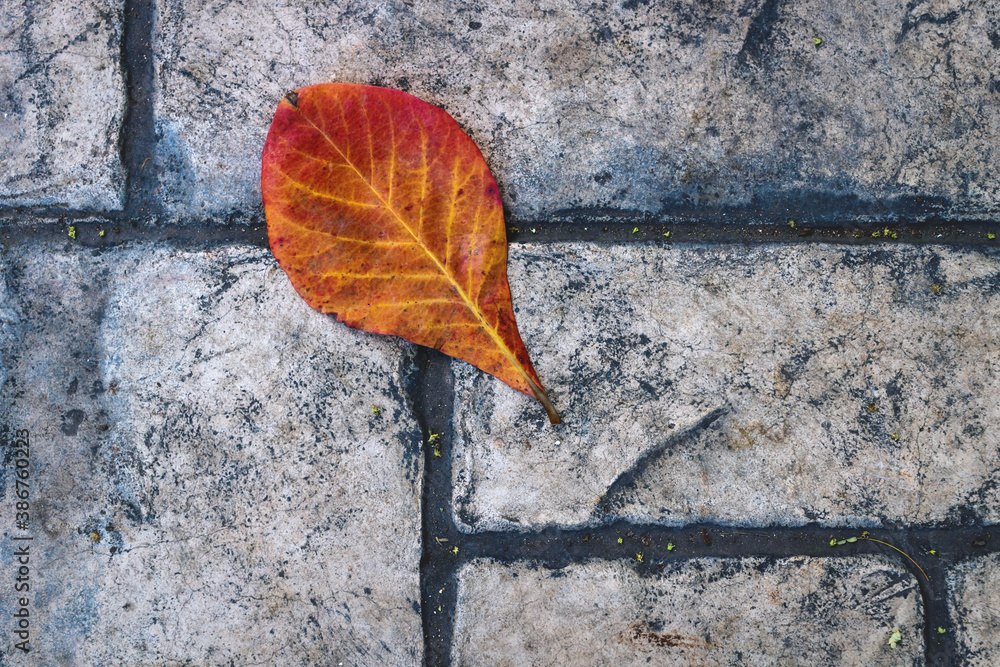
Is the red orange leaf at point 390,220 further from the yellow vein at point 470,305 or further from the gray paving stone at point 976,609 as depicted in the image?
the gray paving stone at point 976,609

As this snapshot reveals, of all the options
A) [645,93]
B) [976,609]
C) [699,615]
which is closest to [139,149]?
[645,93]

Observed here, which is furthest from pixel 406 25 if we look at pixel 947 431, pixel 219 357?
pixel 947 431

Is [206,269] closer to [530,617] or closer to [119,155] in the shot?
[119,155]

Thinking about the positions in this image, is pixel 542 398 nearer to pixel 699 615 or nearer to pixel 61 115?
pixel 699 615

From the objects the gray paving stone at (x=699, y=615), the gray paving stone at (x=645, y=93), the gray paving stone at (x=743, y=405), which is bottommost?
the gray paving stone at (x=699, y=615)

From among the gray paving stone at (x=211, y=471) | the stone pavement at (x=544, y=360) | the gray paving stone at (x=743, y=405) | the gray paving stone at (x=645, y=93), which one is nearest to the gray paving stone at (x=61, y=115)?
the stone pavement at (x=544, y=360)

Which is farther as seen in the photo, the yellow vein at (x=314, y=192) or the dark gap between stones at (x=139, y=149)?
the dark gap between stones at (x=139, y=149)

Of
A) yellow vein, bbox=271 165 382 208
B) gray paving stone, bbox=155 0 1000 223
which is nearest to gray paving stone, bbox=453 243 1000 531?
gray paving stone, bbox=155 0 1000 223
